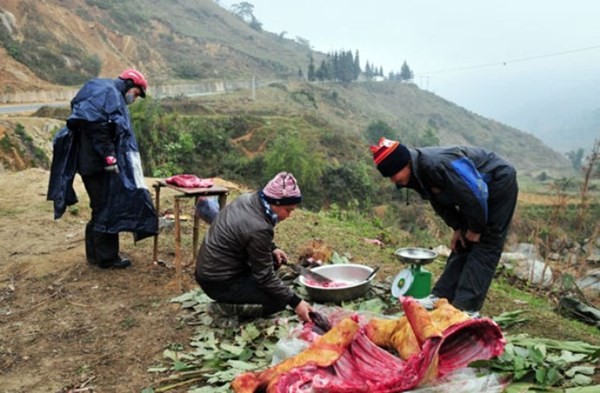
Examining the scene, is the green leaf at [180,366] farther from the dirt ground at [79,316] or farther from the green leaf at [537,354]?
the green leaf at [537,354]

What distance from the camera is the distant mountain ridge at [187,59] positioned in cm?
2940

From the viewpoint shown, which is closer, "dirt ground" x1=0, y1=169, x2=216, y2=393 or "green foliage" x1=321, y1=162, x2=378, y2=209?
"dirt ground" x1=0, y1=169, x2=216, y2=393

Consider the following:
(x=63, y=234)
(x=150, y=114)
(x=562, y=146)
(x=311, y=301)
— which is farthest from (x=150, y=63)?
(x=562, y=146)

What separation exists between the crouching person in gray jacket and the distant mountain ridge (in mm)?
23582

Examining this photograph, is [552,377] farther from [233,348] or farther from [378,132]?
[378,132]

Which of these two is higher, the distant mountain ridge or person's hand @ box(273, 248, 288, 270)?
the distant mountain ridge

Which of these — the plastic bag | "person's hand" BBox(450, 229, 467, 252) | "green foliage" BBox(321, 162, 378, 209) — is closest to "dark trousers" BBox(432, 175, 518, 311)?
"person's hand" BBox(450, 229, 467, 252)

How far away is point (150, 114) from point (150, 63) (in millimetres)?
30732

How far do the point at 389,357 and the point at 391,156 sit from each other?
1114 millimetres

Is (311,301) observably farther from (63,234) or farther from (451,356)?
(63,234)

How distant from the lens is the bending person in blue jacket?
2.96 metres

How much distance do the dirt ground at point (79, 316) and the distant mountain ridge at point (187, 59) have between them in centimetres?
2119

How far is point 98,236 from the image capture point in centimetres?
452

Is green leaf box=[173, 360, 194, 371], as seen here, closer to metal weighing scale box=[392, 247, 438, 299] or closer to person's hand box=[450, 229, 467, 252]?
metal weighing scale box=[392, 247, 438, 299]
